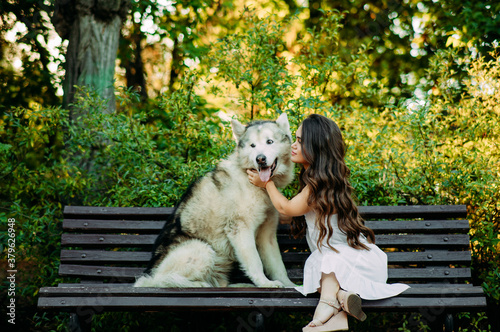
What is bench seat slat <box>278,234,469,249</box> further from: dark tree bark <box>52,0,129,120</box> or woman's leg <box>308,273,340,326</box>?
dark tree bark <box>52,0,129,120</box>

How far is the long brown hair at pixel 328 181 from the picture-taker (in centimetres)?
319

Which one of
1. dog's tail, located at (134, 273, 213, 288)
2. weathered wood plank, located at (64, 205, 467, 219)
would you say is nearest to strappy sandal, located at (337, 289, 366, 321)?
dog's tail, located at (134, 273, 213, 288)

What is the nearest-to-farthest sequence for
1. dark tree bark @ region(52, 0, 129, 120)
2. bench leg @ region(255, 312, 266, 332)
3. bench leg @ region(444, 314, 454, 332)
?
1. bench leg @ region(255, 312, 266, 332)
2. bench leg @ region(444, 314, 454, 332)
3. dark tree bark @ region(52, 0, 129, 120)

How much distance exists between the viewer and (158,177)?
4.73 m

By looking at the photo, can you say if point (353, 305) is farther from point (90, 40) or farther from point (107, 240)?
point (90, 40)

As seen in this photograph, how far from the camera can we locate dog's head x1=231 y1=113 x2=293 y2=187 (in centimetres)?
354

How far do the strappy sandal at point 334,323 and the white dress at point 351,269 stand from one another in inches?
5.6

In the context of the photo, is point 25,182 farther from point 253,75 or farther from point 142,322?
point 253,75

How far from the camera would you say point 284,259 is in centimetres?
399

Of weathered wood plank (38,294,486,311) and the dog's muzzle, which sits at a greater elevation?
the dog's muzzle

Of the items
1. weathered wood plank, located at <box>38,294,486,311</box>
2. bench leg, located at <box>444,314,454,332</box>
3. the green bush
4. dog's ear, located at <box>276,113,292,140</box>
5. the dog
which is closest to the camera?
weathered wood plank, located at <box>38,294,486,311</box>

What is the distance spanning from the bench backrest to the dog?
0.38 meters

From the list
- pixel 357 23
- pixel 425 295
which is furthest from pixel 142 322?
pixel 357 23

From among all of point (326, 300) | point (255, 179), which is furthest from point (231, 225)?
point (326, 300)
